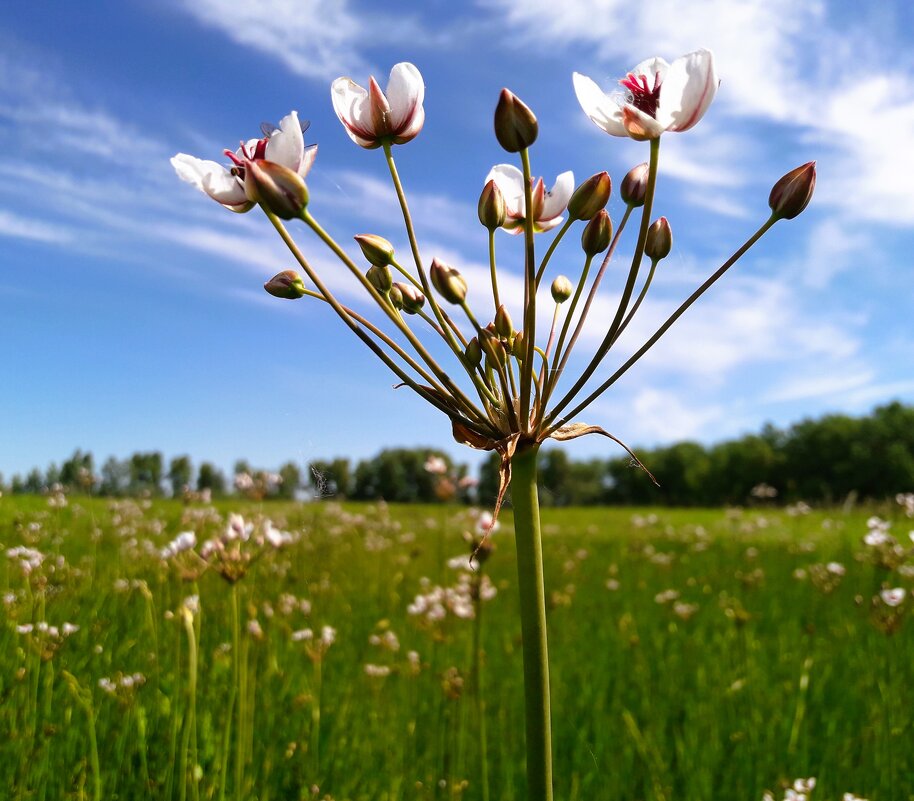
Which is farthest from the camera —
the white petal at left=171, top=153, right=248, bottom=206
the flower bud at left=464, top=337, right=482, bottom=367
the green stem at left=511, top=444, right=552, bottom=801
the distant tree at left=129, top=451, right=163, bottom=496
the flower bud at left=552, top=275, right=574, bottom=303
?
the distant tree at left=129, top=451, right=163, bottom=496

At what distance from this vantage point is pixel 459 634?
18.0 feet

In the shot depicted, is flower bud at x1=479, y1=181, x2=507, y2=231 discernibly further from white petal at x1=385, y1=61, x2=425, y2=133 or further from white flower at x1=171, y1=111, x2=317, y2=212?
white flower at x1=171, y1=111, x2=317, y2=212

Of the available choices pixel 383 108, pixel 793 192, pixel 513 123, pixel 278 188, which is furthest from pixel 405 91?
pixel 793 192

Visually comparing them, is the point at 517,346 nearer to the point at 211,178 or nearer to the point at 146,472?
the point at 211,178

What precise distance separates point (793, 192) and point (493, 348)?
2.05 feet

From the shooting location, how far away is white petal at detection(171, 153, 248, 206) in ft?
4.35

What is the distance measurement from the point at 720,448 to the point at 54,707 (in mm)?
94825

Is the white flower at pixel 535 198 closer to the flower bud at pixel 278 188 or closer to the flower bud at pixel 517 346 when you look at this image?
the flower bud at pixel 517 346

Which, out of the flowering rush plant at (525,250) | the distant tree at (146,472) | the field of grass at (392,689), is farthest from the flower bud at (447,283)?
the distant tree at (146,472)

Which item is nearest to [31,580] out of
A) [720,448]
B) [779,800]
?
[779,800]

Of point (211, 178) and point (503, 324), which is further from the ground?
point (211, 178)

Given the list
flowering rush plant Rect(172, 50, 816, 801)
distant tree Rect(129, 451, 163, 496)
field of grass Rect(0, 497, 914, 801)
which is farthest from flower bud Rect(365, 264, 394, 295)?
distant tree Rect(129, 451, 163, 496)

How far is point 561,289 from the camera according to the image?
4.68ft

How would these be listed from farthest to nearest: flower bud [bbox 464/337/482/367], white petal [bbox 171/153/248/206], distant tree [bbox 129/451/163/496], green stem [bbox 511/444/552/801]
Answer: distant tree [bbox 129/451/163/496], white petal [bbox 171/153/248/206], flower bud [bbox 464/337/482/367], green stem [bbox 511/444/552/801]
